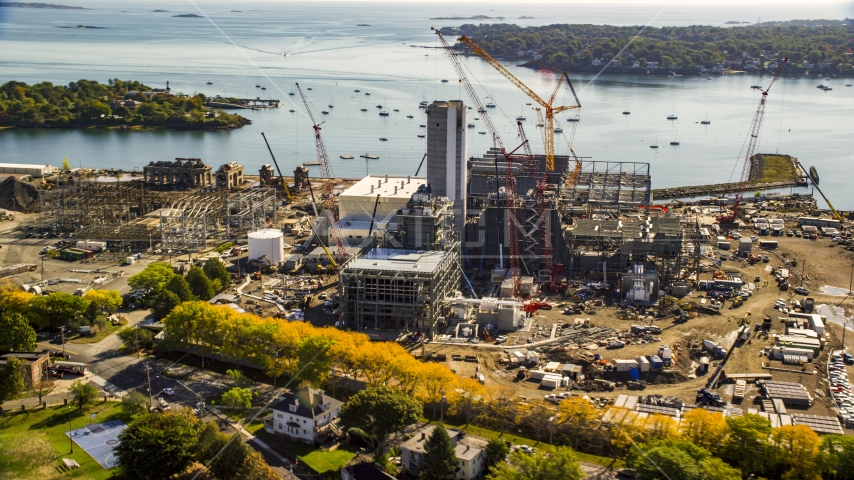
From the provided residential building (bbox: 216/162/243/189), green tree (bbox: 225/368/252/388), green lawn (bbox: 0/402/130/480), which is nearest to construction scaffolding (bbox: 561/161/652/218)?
green tree (bbox: 225/368/252/388)

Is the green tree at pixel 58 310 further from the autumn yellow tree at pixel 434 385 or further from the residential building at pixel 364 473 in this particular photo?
the residential building at pixel 364 473

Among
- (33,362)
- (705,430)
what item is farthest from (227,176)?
(705,430)

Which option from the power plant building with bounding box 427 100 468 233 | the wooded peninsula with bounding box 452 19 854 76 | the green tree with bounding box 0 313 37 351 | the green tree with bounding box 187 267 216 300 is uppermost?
the wooded peninsula with bounding box 452 19 854 76

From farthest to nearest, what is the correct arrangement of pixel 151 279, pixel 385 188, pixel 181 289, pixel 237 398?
pixel 385 188 < pixel 151 279 < pixel 181 289 < pixel 237 398

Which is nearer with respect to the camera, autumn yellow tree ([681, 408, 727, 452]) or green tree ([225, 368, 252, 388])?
autumn yellow tree ([681, 408, 727, 452])

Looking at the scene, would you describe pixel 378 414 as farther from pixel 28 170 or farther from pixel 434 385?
pixel 28 170

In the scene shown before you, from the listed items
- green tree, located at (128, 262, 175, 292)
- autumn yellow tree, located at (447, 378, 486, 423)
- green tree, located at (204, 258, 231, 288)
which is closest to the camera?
autumn yellow tree, located at (447, 378, 486, 423)

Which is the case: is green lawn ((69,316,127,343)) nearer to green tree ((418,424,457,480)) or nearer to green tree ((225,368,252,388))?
green tree ((225,368,252,388))

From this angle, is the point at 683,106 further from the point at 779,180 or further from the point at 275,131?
the point at 275,131
